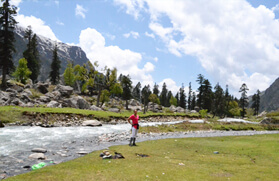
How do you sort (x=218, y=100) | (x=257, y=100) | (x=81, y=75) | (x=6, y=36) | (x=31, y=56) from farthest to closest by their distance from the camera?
(x=257, y=100) < (x=218, y=100) < (x=31, y=56) < (x=81, y=75) < (x=6, y=36)

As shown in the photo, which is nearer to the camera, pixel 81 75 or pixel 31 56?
pixel 81 75

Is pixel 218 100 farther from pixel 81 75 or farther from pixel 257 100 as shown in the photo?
pixel 81 75

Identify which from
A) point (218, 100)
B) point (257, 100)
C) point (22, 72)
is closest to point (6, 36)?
point (22, 72)

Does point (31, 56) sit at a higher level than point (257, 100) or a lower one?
higher

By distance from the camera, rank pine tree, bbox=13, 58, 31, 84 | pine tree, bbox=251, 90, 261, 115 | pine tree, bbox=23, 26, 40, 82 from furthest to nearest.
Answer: pine tree, bbox=251, 90, 261, 115
pine tree, bbox=23, 26, 40, 82
pine tree, bbox=13, 58, 31, 84

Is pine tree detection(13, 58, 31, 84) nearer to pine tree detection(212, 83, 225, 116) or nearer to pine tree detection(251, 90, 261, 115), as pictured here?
pine tree detection(212, 83, 225, 116)

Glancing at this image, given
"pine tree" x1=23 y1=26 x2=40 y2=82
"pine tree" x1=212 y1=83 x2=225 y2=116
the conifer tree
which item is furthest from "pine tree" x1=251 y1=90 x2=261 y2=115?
"pine tree" x1=23 y1=26 x2=40 y2=82

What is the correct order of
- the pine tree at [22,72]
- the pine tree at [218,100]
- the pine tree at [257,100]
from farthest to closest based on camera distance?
the pine tree at [257,100] → the pine tree at [218,100] → the pine tree at [22,72]

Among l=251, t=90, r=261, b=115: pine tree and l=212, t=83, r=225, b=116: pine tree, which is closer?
l=212, t=83, r=225, b=116: pine tree

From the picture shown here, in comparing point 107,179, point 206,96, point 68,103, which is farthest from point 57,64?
point 107,179

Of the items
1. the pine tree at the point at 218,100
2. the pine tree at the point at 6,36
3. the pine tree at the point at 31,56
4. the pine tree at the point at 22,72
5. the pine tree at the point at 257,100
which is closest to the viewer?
the pine tree at the point at 6,36

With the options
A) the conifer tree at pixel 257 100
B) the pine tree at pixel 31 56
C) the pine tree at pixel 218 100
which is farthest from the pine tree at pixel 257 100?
the pine tree at pixel 31 56

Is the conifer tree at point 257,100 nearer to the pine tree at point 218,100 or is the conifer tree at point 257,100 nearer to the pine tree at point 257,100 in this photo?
the pine tree at point 257,100

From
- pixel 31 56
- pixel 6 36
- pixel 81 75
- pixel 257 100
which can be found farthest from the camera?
pixel 257 100
